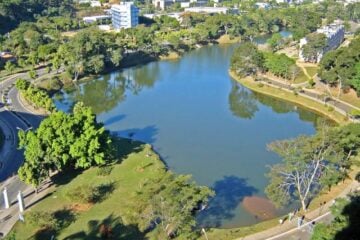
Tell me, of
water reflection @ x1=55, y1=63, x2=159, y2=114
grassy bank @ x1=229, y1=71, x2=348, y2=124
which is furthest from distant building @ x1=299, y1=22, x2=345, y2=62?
water reflection @ x1=55, y1=63, x2=159, y2=114

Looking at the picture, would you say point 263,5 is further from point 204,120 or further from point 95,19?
point 204,120

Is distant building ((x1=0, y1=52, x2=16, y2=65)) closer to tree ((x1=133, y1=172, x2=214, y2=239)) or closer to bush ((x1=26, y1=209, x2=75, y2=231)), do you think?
bush ((x1=26, y1=209, x2=75, y2=231))

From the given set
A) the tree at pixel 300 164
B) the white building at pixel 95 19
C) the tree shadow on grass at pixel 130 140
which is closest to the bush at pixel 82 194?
the tree shadow on grass at pixel 130 140

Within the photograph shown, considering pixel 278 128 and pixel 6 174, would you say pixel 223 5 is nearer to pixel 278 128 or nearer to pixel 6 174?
pixel 278 128

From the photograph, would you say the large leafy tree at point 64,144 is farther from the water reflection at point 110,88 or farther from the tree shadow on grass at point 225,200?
the water reflection at point 110,88

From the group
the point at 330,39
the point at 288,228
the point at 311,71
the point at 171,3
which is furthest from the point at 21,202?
the point at 171,3
